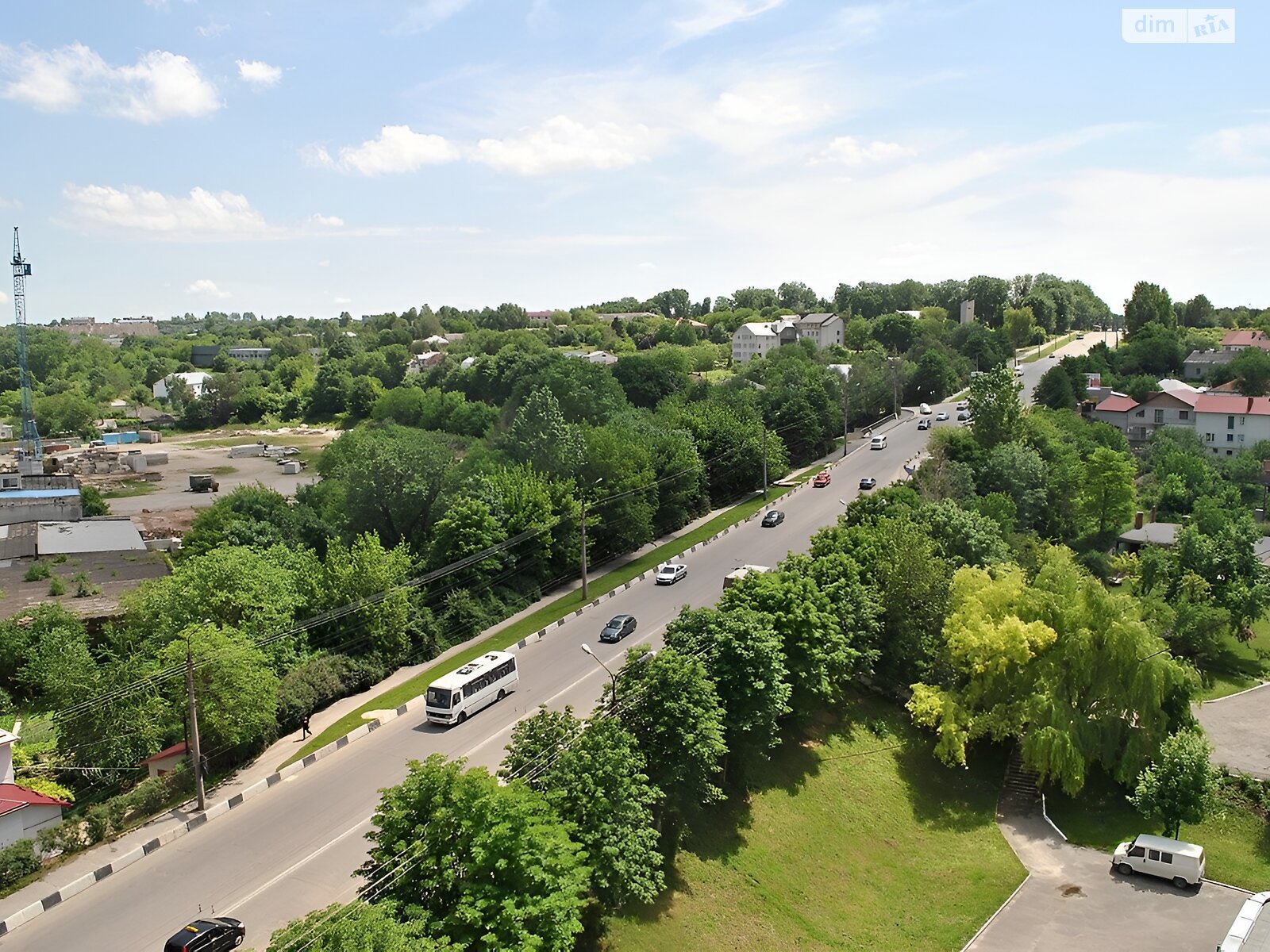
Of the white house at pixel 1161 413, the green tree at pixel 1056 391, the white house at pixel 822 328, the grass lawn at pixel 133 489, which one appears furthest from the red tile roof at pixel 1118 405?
the grass lawn at pixel 133 489

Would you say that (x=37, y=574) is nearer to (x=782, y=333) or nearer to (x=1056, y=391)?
(x=1056, y=391)

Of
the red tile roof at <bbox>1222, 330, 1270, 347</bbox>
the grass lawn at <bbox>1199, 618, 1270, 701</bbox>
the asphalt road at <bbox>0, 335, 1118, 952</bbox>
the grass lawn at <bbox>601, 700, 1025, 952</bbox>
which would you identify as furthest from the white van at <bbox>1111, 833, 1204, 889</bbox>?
the red tile roof at <bbox>1222, 330, 1270, 347</bbox>

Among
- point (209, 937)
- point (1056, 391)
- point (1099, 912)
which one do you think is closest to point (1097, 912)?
point (1099, 912)

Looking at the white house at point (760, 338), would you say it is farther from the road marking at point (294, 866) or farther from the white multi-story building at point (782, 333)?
the road marking at point (294, 866)

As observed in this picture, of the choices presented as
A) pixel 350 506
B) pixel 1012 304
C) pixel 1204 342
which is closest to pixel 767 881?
pixel 350 506

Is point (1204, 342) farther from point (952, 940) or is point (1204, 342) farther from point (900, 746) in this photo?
point (952, 940)

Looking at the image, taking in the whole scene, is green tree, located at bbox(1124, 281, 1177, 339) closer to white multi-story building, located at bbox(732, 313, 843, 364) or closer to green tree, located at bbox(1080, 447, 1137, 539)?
white multi-story building, located at bbox(732, 313, 843, 364)

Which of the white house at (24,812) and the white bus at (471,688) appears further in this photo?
the white bus at (471,688)
